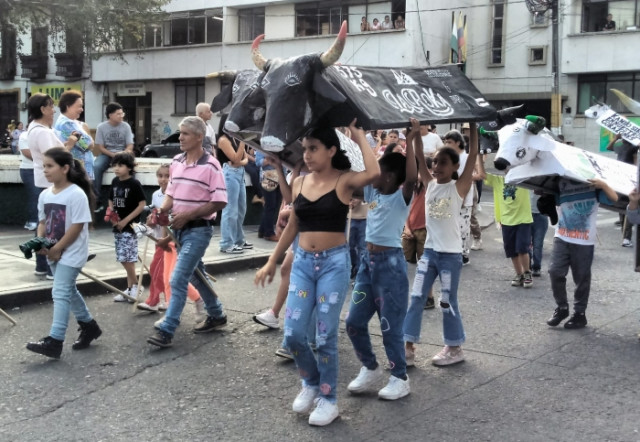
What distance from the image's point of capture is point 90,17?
29.6 metres

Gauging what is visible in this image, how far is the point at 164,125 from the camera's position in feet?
124

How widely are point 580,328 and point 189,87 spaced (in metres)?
32.6

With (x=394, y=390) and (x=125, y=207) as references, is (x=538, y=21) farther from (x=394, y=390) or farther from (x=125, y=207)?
(x=394, y=390)

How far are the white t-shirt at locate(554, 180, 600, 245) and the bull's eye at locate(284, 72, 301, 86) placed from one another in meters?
3.33

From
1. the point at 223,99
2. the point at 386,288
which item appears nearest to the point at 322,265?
the point at 386,288

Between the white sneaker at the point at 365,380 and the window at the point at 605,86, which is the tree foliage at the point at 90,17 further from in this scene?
the white sneaker at the point at 365,380

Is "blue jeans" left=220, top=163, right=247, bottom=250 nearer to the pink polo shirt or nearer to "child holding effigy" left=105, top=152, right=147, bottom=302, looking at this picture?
"child holding effigy" left=105, top=152, right=147, bottom=302

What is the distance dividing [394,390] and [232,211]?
5.88 meters

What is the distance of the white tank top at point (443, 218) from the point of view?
5801 mm

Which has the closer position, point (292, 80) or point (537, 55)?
point (292, 80)

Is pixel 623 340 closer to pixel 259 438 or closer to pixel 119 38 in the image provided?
pixel 259 438

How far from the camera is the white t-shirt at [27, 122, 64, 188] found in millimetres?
8703

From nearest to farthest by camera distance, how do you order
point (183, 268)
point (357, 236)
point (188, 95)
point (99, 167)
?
1. point (183, 268)
2. point (357, 236)
3. point (99, 167)
4. point (188, 95)

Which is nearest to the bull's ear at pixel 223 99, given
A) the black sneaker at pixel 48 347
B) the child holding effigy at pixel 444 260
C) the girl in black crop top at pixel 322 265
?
the girl in black crop top at pixel 322 265
